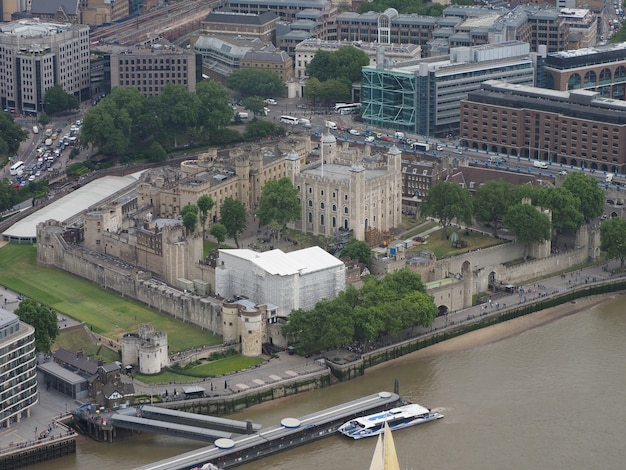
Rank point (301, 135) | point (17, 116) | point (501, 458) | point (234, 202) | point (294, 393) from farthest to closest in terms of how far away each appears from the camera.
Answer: point (17, 116) < point (301, 135) < point (234, 202) < point (294, 393) < point (501, 458)

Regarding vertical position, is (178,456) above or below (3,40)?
below

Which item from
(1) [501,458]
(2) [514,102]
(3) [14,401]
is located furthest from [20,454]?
(2) [514,102]

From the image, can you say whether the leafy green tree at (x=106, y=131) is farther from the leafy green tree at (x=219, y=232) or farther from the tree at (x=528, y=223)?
the tree at (x=528, y=223)

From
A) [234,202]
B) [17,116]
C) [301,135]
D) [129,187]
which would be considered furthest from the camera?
[17,116]

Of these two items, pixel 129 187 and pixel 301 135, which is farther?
pixel 301 135

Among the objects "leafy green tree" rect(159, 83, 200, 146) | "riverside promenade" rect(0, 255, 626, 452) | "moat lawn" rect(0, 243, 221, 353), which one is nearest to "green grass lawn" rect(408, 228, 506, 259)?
"riverside promenade" rect(0, 255, 626, 452)

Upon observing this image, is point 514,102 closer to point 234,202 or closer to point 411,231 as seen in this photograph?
point 411,231

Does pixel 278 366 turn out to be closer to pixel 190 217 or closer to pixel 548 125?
pixel 190 217
